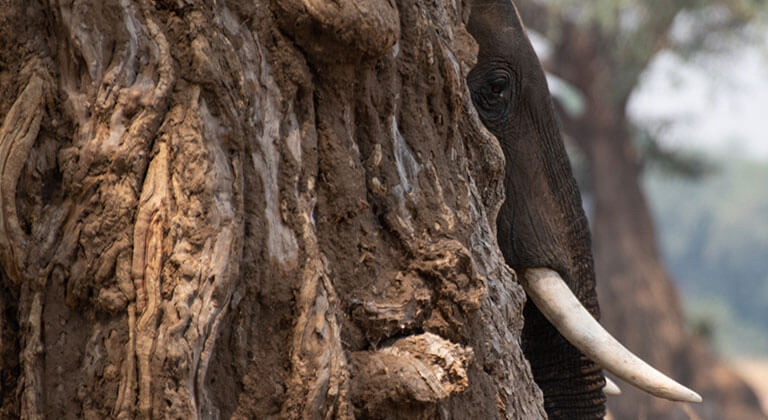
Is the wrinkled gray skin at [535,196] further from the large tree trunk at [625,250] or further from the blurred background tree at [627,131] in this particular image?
the large tree trunk at [625,250]

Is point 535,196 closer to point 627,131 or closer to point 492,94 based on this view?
point 492,94

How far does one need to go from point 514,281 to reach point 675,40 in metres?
9.97

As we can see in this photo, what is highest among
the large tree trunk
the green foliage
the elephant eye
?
the green foliage

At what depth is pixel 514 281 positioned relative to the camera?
85.0 inches

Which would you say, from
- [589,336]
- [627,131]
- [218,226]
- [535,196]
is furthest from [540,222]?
[627,131]

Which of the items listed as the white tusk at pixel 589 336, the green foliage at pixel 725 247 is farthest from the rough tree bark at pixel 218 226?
the green foliage at pixel 725 247

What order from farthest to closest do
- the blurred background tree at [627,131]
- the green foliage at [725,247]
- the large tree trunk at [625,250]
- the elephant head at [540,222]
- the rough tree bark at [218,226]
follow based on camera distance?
1. the green foliage at [725,247]
2. the large tree trunk at [625,250]
3. the blurred background tree at [627,131]
4. the elephant head at [540,222]
5. the rough tree bark at [218,226]

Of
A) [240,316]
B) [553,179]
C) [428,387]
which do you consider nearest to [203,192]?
[240,316]

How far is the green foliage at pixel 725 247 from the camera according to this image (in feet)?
164

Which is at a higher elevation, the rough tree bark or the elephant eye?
the elephant eye

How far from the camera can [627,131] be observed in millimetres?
12547

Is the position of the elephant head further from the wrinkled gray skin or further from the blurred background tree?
the blurred background tree

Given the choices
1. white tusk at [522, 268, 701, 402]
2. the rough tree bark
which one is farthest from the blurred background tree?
the rough tree bark

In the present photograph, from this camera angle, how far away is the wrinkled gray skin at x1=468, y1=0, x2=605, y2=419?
8.74 feet
